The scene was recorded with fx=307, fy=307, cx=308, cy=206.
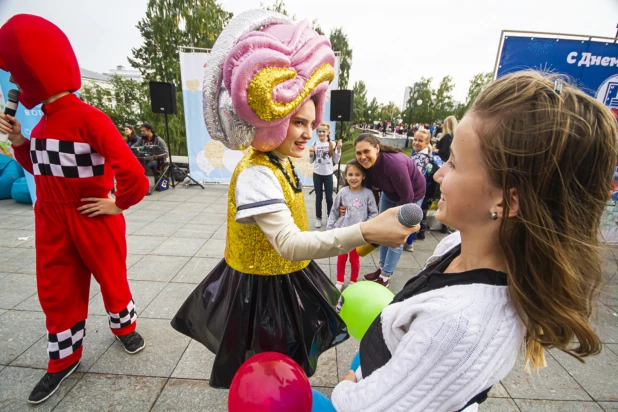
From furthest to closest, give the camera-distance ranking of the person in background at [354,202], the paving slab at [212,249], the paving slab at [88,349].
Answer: the paving slab at [212,249], the person in background at [354,202], the paving slab at [88,349]

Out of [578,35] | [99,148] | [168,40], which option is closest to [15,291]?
[99,148]

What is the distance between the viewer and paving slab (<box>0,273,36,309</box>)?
285 cm

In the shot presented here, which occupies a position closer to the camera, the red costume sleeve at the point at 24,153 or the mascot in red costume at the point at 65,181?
the mascot in red costume at the point at 65,181

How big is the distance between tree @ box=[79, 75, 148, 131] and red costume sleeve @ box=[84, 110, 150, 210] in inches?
786

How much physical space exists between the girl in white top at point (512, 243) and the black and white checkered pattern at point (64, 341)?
76.8 inches

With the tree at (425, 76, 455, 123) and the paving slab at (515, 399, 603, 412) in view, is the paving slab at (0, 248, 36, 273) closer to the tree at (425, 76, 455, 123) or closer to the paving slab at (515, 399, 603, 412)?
the paving slab at (515, 399, 603, 412)

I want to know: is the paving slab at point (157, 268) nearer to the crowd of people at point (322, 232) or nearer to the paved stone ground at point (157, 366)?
the paved stone ground at point (157, 366)

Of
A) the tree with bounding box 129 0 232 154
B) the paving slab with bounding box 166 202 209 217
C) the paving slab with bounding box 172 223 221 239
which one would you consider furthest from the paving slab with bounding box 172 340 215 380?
the tree with bounding box 129 0 232 154

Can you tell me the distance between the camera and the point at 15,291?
3021mm

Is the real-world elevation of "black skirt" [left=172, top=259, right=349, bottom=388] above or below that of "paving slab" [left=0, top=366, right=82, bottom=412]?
above

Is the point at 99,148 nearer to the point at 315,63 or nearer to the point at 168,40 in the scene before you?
the point at 315,63

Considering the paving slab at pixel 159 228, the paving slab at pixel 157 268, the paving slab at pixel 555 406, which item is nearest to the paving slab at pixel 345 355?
the paving slab at pixel 555 406

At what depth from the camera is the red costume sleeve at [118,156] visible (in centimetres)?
169

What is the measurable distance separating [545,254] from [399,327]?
0.41 meters
